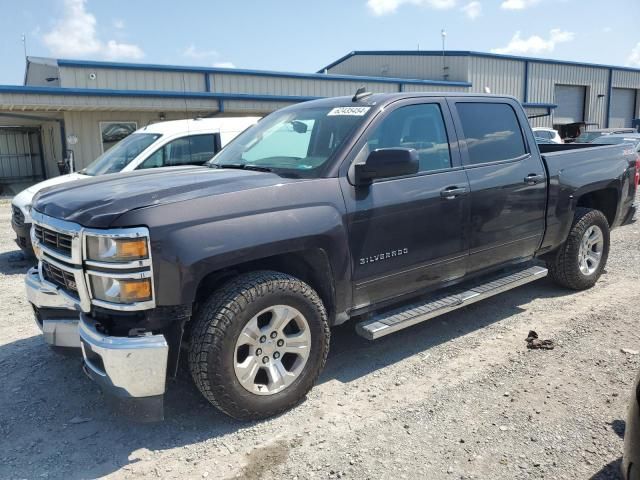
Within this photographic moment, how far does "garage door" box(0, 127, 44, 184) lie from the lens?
2375 cm

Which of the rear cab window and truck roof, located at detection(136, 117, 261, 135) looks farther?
truck roof, located at detection(136, 117, 261, 135)

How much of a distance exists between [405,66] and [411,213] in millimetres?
30380

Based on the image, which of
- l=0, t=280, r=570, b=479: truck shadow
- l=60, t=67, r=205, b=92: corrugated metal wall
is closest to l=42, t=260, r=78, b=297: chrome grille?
l=0, t=280, r=570, b=479: truck shadow

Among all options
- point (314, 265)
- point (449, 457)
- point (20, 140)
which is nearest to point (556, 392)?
point (449, 457)

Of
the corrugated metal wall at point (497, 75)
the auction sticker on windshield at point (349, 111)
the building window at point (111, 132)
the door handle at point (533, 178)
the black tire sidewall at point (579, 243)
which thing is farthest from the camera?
the corrugated metal wall at point (497, 75)

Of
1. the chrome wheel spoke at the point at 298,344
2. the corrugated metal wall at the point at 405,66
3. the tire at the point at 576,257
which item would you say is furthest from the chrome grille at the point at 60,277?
the corrugated metal wall at the point at 405,66

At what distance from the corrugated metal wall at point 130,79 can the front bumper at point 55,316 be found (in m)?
15.7

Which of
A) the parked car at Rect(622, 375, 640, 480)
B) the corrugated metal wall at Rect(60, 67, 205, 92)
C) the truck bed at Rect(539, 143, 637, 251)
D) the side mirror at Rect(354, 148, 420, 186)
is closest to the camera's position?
the parked car at Rect(622, 375, 640, 480)

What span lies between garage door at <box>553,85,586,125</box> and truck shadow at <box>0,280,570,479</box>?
113ft

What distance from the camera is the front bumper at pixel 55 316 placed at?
330 centimetres

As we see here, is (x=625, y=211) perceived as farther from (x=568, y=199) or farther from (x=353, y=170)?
(x=353, y=170)

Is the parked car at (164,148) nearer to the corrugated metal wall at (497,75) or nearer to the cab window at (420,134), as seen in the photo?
the cab window at (420,134)

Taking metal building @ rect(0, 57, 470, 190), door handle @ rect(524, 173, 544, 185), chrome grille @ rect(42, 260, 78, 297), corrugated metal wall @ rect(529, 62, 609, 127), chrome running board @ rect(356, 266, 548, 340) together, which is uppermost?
corrugated metal wall @ rect(529, 62, 609, 127)

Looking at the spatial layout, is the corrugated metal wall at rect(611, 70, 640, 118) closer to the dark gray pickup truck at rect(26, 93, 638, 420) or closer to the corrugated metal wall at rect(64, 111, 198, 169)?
the corrugated metal wall at rect(64, 111, 198, 169)
